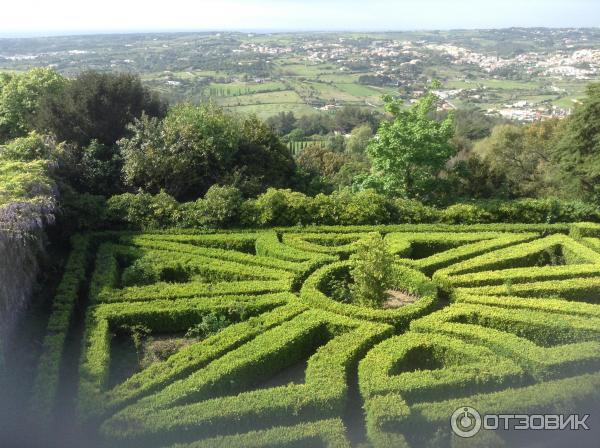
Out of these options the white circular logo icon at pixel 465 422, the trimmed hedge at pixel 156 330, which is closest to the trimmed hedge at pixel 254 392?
the trimmed hedge at pixel 156 330

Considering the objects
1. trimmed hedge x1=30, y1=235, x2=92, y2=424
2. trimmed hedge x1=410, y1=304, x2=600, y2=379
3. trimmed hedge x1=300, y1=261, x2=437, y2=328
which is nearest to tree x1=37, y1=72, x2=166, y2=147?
trimmed hedge x1=30, y1=235, x2=92, y2=424

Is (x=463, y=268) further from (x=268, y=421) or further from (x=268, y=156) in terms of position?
(x=268, y=156)

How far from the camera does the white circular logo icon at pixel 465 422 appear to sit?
31.9ft

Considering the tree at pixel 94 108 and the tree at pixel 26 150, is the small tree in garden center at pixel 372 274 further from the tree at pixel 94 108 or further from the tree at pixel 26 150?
the tree at pixel 94 108

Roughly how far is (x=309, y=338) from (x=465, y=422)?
4515 mm

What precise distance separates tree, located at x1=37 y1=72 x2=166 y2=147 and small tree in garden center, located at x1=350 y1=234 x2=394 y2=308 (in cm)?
1485

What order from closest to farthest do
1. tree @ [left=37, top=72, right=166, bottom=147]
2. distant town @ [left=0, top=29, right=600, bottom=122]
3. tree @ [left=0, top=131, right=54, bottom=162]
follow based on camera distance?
1. tree @ [left=0, top=131, right=54, bottom=162]
2. tree @ [left=37, top=72, right=166, bottom=147]
3. distant town @ [left=0, top=29, right=600, bottom=122]

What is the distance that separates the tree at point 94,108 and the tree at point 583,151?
2191 centimetres

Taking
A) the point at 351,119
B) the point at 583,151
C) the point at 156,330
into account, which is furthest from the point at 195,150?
the point at 351,119

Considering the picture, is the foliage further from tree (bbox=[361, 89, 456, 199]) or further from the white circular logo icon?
tree (bbox=[361, 89, 456, 199])

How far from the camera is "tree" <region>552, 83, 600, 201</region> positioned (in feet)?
80.3

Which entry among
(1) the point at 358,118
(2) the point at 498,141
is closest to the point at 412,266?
(2) the point at 498,141

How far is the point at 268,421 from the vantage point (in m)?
10.2

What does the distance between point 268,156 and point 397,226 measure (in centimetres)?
999
